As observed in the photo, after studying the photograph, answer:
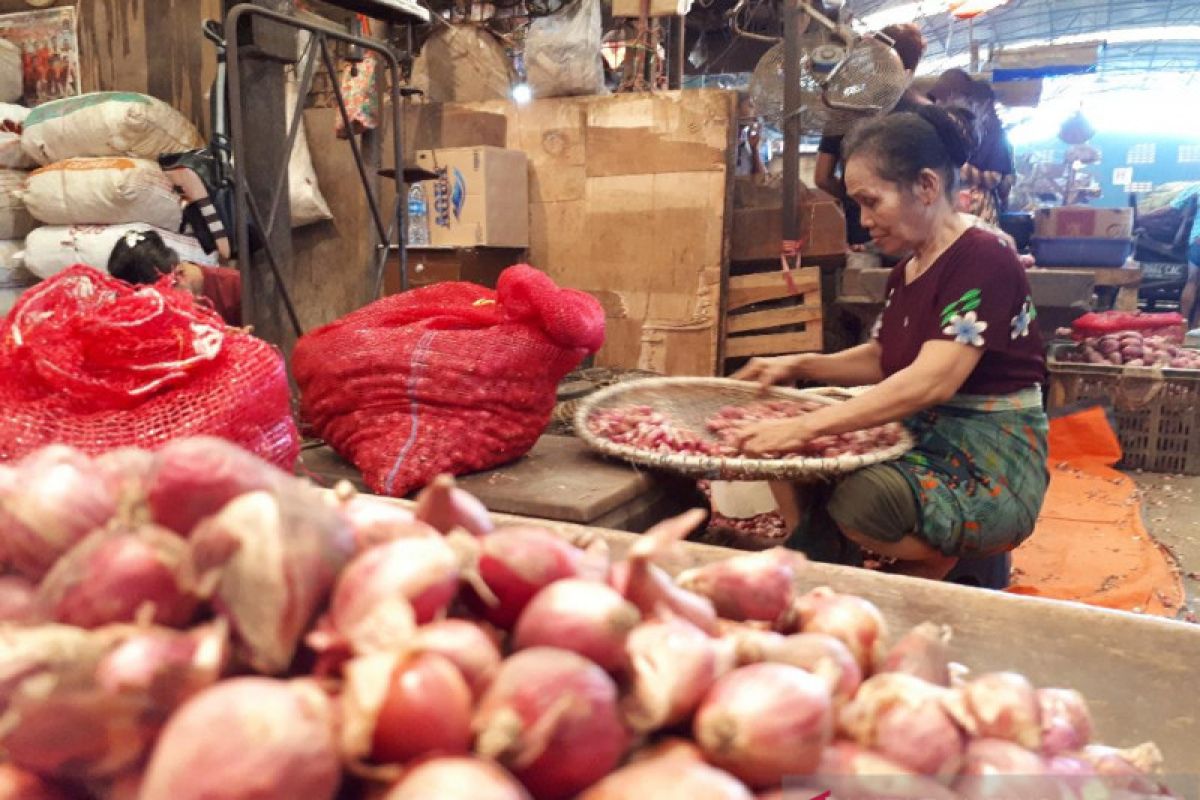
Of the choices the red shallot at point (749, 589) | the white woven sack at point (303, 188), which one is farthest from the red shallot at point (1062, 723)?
the white woven sack at point (303, 188)

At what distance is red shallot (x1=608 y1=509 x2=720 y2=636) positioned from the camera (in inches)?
30.0

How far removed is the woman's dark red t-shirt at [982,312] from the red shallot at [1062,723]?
55.9 inches

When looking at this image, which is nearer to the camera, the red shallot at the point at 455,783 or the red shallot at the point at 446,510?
the red shallot at the point at 455,783

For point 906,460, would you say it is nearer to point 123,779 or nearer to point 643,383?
point 643,383

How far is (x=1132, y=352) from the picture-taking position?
16.4ft

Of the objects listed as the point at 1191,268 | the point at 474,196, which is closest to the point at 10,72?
the point at 474,196

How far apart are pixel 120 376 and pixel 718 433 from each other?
163 cm

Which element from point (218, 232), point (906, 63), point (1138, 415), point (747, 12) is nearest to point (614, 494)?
point (218, 232)

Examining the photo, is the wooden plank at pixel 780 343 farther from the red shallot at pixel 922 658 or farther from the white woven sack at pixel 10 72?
the white woven sack at pixel 10 72

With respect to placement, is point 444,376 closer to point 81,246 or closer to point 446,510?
point 446,510

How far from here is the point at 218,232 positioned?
3764mm

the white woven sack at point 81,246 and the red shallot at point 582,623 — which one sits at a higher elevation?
the white woven sack at point 81,246

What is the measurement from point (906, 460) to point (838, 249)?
2.91 m

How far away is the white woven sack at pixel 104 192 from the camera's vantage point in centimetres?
391
